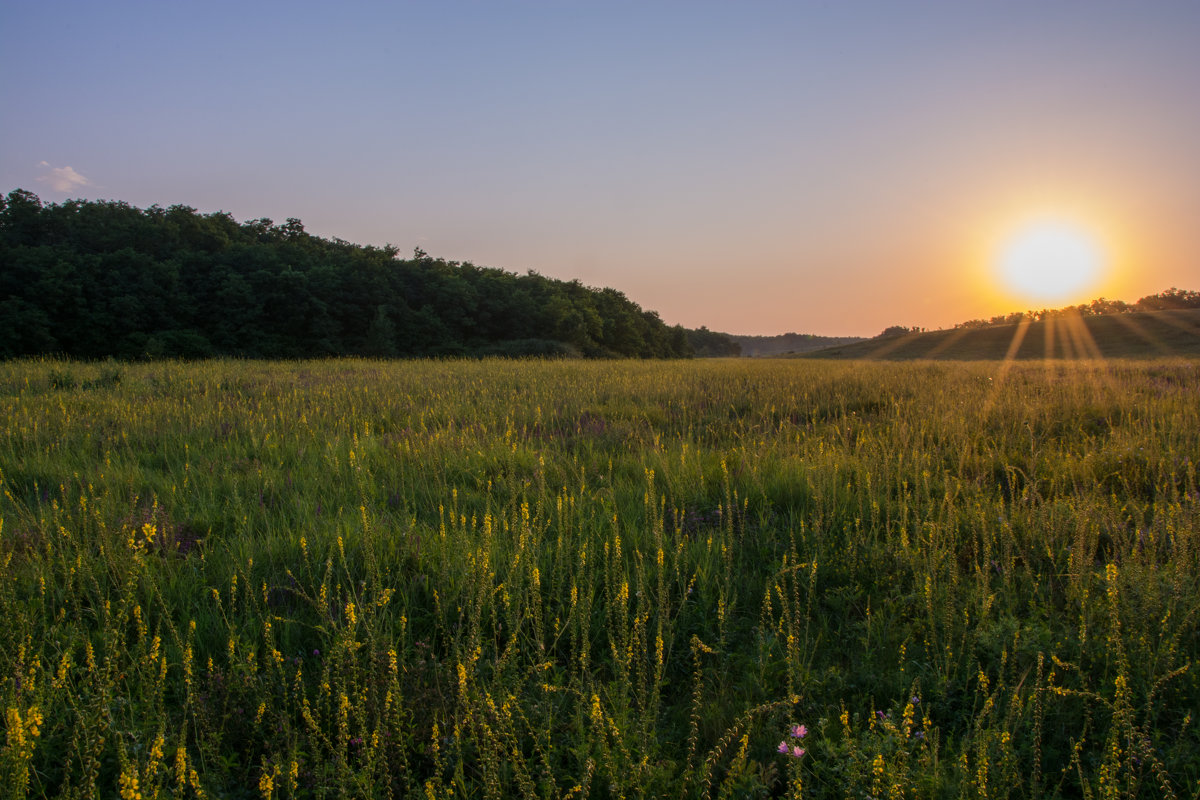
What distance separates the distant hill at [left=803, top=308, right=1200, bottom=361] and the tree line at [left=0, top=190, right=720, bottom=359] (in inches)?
1058

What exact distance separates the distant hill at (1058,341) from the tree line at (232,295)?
2687 cm

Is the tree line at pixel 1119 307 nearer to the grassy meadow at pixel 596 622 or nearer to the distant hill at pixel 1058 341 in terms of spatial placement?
the distant hill at pixel 1058 341

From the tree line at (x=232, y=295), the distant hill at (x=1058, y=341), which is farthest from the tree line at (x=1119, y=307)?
the tree line at (x=232, y=295)

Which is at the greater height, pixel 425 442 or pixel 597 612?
pixel 425 442

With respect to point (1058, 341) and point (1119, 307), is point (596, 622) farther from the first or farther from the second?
point (1119, 307)

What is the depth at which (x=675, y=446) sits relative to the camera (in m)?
5.79

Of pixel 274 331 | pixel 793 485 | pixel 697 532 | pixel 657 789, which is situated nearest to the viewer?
pixel 657 789

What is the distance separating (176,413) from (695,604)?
7.26m

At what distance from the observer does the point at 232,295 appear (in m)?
37.0

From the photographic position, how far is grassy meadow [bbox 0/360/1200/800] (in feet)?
5.84

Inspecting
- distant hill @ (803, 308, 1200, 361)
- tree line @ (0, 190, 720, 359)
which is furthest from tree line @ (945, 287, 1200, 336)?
→ tree line @ (0, 190, 720, 359)

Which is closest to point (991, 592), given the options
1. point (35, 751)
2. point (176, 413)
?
point (35, 751)

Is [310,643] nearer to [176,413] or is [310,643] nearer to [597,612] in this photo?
[597,612]

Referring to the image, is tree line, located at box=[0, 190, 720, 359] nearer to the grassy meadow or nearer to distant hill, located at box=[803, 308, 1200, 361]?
distant hill, located at box=[803, 308, 1200, 361]
